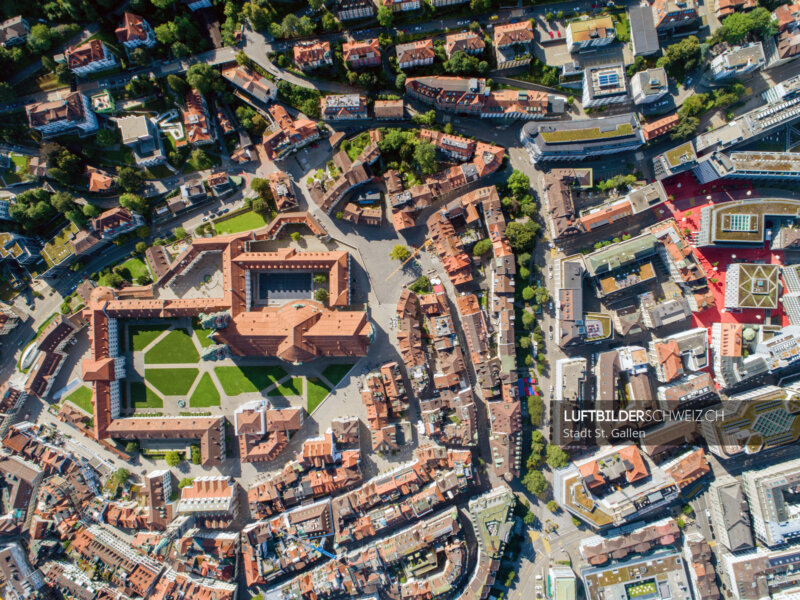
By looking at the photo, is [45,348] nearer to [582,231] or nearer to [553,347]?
[553,347]

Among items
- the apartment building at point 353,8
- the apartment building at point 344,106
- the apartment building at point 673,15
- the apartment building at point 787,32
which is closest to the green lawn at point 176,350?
the apartment building at point 344,106

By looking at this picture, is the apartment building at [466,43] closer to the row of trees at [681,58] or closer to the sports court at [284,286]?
the row of trees at [681,58]

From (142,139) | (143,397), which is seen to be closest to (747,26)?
(142,139)

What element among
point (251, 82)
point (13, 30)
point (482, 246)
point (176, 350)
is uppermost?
point (13, 30)

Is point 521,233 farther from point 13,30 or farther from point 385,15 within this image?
point 13,30

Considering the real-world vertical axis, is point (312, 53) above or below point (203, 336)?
above

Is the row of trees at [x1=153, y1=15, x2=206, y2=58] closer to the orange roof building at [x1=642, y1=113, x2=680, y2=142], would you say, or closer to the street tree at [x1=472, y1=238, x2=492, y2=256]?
the street tree at [x1=472, y1=238, x2=492, y2=256]
